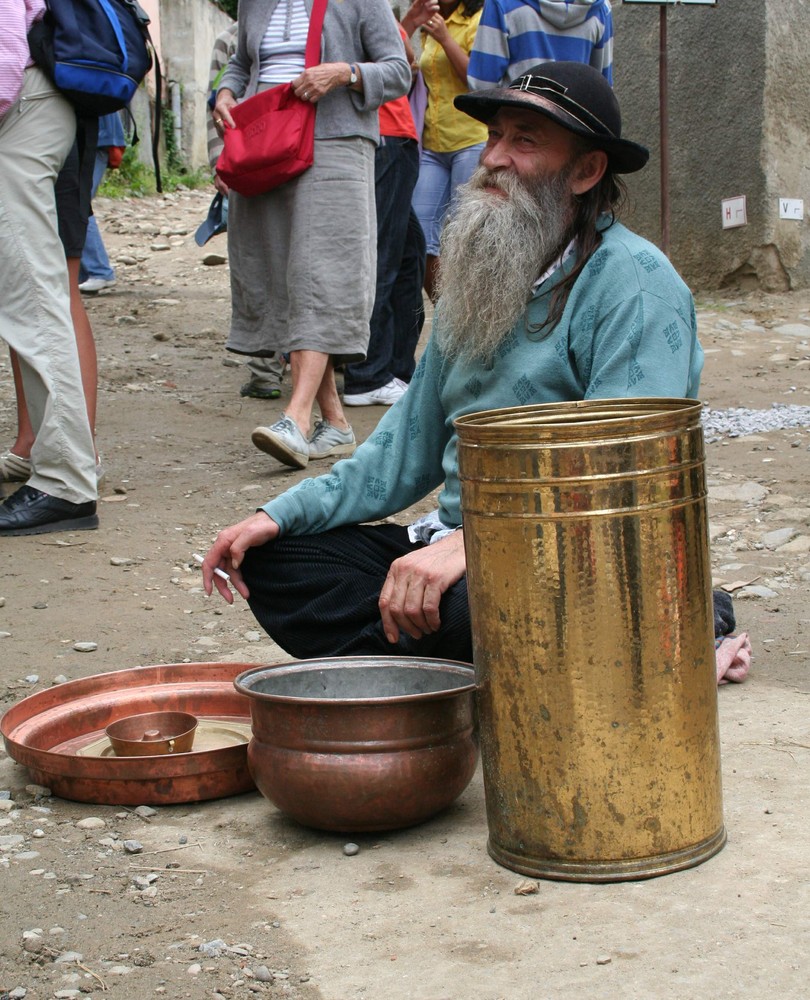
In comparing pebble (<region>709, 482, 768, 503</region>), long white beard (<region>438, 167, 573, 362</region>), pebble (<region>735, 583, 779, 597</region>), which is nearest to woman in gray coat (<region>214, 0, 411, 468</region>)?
pebble (<region>709, 482, 768, 503</region>)

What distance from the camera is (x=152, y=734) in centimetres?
292

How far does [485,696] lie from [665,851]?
392mm

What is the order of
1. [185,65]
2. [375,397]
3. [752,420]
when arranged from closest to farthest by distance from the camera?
[752,420] → [375,397] → [185,65]

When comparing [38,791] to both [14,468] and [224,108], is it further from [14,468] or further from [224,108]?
[224,108]

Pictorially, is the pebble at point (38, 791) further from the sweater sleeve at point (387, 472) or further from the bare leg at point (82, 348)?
the bare leg at point (82, 348)

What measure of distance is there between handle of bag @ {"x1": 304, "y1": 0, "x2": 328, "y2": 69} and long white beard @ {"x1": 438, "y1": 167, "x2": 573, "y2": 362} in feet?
8.60

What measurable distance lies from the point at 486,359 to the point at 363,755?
0.88m

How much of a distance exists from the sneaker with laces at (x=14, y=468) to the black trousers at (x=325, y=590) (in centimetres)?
221

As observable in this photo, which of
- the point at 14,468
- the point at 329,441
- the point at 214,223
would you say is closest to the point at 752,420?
the point at 329,441

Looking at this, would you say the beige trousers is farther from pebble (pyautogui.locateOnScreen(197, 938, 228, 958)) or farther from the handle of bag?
pebble (pyautogui.locateOnScreen(197, 938, 228, 958))

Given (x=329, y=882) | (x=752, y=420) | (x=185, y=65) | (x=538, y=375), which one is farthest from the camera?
(x=185, y=65)

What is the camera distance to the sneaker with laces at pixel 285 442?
4.99 m

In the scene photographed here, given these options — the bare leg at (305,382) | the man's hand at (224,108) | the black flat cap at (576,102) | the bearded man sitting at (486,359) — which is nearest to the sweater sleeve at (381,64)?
the man's hand at (224,108)

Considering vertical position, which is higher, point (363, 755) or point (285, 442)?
point (285, 442)
